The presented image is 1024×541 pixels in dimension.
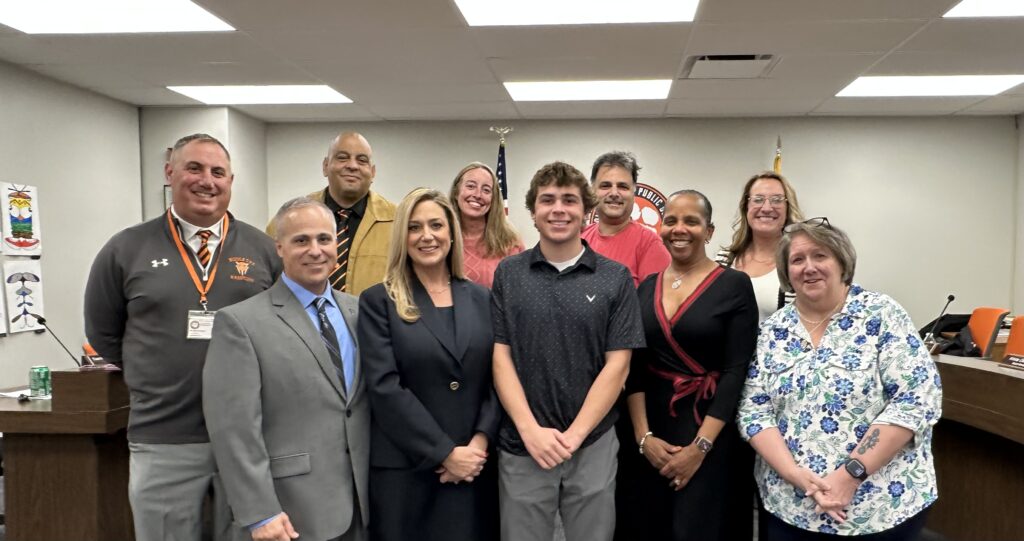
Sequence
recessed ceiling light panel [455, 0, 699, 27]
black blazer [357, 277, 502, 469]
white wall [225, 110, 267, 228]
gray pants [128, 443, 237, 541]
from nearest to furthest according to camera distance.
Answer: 1. black blazer [357, 277, 502, 469]
2. gray pants [128, 443, 237, 541]
3. recessed ceiling light panel [455, 0, 699, 27]
4. white wall [225, 110, 267, 228]

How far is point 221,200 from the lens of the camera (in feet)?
7.79

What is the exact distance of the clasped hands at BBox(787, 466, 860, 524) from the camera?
1915mm

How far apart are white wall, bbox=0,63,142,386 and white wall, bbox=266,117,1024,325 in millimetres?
2703

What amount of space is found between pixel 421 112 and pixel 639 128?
8.07ft

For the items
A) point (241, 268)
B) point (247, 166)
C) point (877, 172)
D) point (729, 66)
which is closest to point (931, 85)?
point (877, 172)

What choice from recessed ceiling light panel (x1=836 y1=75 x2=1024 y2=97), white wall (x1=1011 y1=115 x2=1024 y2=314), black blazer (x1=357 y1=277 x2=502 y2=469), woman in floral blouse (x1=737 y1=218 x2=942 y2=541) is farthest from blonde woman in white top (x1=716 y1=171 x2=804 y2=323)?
white wall (x1=1011 y1=115 x2=1024 y2=314)

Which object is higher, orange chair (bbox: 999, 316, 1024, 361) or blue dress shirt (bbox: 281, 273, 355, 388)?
blue dress shirt (bbox: 281, 273, 355, 388)

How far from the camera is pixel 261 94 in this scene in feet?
20.8

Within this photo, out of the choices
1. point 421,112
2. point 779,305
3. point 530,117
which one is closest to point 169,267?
point 779,305

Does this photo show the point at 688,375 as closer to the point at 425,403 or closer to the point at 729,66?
the point at 425,403

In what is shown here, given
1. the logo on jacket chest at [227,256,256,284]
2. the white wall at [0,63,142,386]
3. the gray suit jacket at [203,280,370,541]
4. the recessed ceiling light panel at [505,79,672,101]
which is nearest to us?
the gray suit jacket at [203,280,370,541]

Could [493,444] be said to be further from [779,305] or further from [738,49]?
[738,49]

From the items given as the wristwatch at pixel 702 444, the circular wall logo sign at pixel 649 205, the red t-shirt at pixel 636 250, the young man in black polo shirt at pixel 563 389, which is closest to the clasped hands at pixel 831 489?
the wristwatch at pixel 702 444

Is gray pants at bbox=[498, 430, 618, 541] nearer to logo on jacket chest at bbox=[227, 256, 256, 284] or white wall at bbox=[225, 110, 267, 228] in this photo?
logo on jacket chest at bbox=[227, 256, 256, 284]
